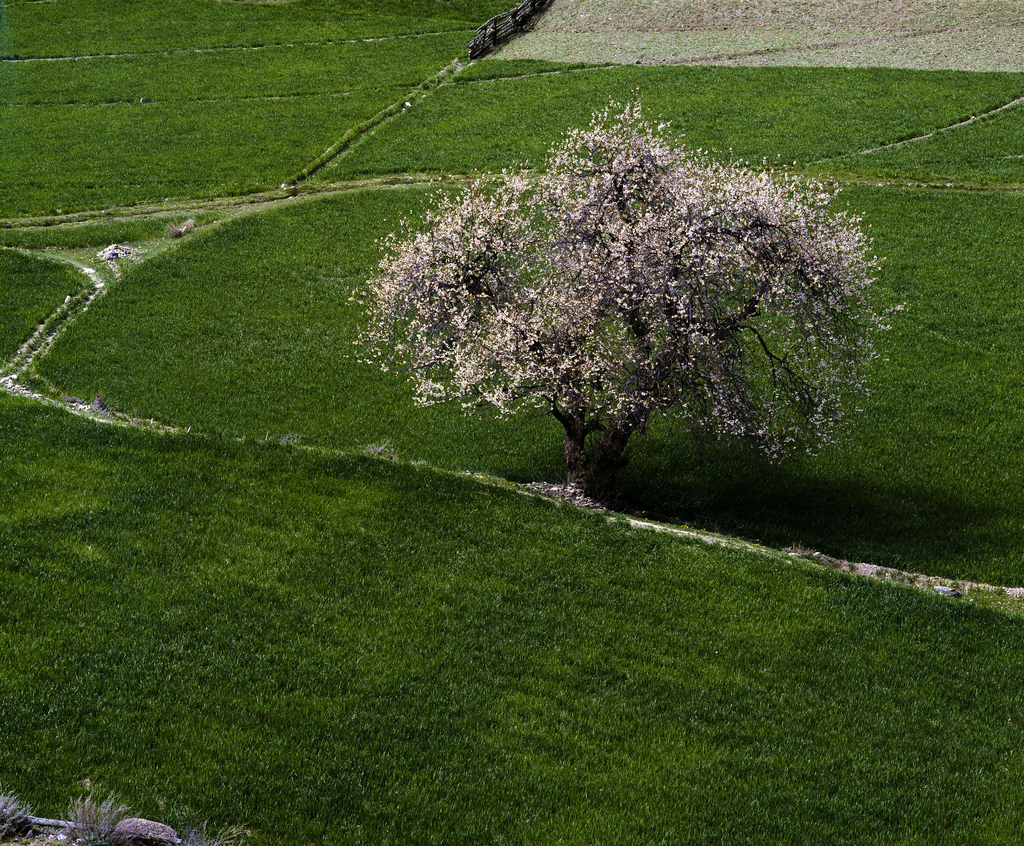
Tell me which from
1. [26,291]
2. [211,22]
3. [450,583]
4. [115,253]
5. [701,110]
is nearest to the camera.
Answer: [450,583]

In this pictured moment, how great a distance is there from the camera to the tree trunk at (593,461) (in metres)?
29.4

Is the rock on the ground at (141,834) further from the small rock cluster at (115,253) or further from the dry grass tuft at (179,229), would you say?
the dry grass tuft at (179,229)

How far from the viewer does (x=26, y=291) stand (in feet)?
139

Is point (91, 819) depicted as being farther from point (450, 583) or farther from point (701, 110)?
point (701, 110)

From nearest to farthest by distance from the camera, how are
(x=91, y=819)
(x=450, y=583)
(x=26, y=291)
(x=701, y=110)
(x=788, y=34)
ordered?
→ (x=91, y=819) → (x=450, y=583) → (x=26, y=291) → (x=701, y=110) → (x=788, y=34)

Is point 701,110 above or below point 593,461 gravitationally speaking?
above

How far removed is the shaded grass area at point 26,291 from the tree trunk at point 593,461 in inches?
839

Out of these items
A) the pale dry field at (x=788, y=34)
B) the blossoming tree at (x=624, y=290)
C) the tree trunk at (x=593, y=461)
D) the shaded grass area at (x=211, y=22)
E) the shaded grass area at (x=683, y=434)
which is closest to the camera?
the blossoming tree at (x=624, y=290)

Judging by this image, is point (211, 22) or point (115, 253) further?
point (211, 22)

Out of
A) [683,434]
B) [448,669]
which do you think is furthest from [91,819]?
[683,434]

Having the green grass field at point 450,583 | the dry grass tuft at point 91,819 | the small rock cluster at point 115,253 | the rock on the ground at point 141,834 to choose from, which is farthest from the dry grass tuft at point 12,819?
the small rock cluster at point 115,253

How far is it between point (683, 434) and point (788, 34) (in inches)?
2124

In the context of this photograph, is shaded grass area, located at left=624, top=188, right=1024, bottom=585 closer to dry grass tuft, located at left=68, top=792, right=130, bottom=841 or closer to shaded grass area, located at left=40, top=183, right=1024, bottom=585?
shaded grass area, located at left=40, top=183, right=1024, bottom=585

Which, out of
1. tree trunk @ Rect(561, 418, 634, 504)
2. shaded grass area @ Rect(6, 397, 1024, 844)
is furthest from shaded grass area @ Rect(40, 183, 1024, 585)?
shaded grass area @ Rect(6, 397, 1024, 844)
